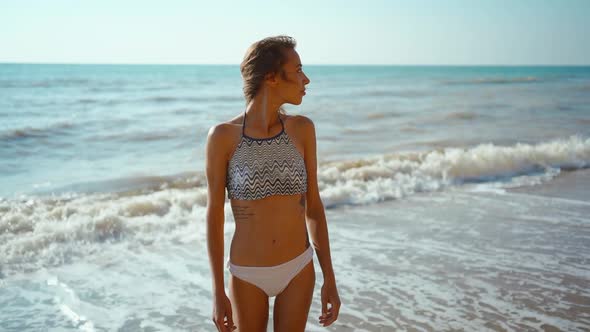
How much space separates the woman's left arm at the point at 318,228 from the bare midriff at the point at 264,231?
0.14 m

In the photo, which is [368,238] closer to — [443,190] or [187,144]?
[443,190]

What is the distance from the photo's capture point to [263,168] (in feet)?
8.20

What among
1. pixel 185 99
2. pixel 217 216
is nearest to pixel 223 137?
pixel 217 216

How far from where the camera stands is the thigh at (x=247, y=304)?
8.32 feet

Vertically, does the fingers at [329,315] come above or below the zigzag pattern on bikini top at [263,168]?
below

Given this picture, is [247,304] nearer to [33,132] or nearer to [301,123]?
[301,123]

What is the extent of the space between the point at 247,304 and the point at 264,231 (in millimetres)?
330

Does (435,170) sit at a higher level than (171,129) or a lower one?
lower

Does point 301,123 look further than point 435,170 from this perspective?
No

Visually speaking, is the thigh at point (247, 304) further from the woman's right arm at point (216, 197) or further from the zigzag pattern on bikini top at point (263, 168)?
the zigzag pattern on bikini top at point (263, 168)

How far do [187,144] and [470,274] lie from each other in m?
11.3

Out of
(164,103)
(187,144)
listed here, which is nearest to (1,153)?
(187,144)

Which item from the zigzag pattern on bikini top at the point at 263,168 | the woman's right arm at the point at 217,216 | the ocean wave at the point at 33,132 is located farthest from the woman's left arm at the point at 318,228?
the ocean wave at the point at 33,132

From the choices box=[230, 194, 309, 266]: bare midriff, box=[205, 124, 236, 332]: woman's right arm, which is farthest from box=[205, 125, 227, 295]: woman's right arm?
box=[230, 194, 309, 266]: bare midriff
